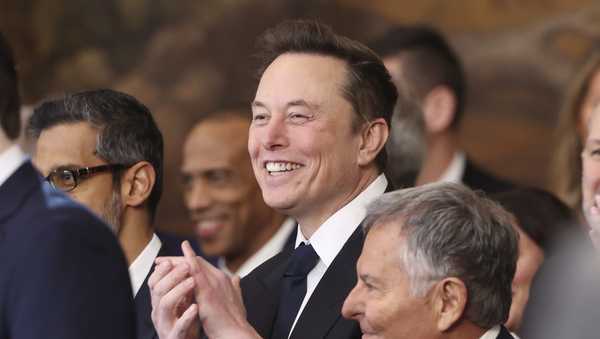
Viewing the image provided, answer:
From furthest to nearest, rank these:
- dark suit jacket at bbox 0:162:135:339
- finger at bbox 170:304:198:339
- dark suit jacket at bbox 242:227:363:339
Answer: dark suit jacket at bbox 242:227:363:339
finger at bbox 170:304:198:339
dark suit jacket at bbox 0:162:135:339

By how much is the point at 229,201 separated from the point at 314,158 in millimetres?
3225

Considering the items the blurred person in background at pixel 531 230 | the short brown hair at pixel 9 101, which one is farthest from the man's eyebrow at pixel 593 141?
the short brown hair at pixel 9 101

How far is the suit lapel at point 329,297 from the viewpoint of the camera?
3.71 metres

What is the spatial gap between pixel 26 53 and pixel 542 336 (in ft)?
24.6

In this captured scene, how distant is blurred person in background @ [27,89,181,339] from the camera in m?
4.41

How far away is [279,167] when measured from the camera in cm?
409

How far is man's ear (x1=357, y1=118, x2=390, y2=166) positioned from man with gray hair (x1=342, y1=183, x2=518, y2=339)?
57 cm

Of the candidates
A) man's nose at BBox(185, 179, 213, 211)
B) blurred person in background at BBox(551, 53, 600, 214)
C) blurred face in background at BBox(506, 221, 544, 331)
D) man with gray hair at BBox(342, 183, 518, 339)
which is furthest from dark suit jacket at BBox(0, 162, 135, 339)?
man's nose at BBox(185, 179, 213, 211)

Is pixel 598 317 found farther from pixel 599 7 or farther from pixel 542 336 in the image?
pixel 599 7

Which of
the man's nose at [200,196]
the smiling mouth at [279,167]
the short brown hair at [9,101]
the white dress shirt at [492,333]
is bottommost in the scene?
the man's nose at [200,196]

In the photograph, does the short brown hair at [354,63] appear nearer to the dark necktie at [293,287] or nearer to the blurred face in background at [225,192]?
the dark necktie at [293,287]

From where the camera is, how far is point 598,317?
3.52 metres

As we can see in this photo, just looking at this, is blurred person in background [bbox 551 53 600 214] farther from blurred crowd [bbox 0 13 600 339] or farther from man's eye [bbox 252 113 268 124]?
man's eye [bbox 252 113 268 124]

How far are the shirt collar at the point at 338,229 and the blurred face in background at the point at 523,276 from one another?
101cm
